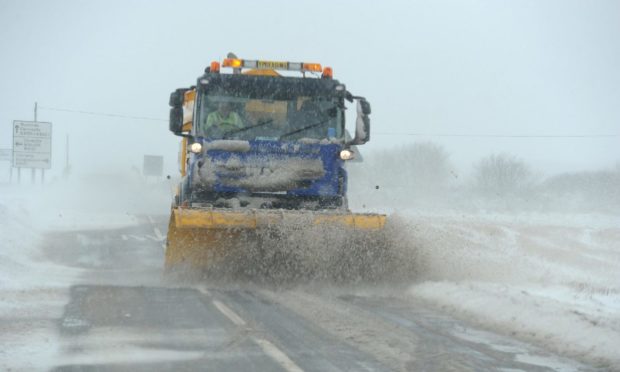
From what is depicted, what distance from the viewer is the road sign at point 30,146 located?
153 feet

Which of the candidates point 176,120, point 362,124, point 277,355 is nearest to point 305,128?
point 362,124

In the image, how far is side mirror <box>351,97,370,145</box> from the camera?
32.9 ft

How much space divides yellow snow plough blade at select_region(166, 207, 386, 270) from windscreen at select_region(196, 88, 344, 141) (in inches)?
53.8

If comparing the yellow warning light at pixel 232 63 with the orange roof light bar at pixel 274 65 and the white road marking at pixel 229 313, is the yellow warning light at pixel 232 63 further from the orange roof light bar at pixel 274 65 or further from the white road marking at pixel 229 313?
the white road marking at pixel 229 313

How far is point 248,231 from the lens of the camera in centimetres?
895

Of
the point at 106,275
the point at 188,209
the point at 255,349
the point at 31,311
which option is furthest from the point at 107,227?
the point at 255,349

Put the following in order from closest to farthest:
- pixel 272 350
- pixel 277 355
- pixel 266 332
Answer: pixel 277 355
pixel 272 350
pixel 266 332

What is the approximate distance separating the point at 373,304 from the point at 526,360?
271 cm

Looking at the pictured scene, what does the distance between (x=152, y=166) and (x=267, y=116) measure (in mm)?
65765

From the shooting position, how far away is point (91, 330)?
243 inches

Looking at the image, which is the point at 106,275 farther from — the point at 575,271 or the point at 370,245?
the point at 575,271

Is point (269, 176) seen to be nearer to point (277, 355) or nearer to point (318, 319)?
point (318, 319)

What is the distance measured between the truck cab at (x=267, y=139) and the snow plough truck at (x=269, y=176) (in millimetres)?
13

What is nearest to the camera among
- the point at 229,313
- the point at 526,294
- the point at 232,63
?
the point at 229,313
